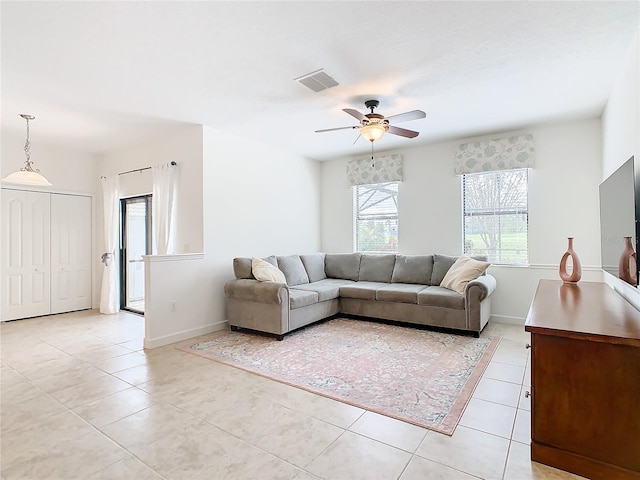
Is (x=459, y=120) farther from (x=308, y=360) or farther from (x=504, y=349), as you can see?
(x=308, y=360)

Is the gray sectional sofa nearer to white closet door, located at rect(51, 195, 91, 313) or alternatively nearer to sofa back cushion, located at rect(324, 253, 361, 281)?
sofa back cushion, located at rect(324, 253, 361, 281)

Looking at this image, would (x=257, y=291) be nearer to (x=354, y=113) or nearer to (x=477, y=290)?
(x=354, y=113)

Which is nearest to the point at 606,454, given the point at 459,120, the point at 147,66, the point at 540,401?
the point at 540,401

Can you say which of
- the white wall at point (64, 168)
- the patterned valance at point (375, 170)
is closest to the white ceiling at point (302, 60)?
the white wall at point (64, 168)

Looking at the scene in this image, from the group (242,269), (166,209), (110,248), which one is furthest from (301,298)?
(110,248)

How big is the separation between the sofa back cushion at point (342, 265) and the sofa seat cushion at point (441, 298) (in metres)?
1.48

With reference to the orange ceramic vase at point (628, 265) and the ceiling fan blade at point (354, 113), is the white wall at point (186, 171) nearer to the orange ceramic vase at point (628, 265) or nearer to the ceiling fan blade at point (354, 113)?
the ceiling fan blade at point (354, 113)

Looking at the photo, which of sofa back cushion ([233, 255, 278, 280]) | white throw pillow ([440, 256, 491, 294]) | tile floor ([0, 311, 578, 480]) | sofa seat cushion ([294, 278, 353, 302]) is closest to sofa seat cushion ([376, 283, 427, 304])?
white throw pillow ([440, 256, 491, 294])

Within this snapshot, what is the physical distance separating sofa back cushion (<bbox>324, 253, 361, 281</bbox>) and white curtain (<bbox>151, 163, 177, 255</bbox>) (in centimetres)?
258

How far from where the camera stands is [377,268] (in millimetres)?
5523

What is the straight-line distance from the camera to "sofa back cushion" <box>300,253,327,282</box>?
18.4ft

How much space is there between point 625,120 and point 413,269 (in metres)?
2.98

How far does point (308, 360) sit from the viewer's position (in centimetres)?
343

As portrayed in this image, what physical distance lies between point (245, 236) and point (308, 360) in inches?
89.8
